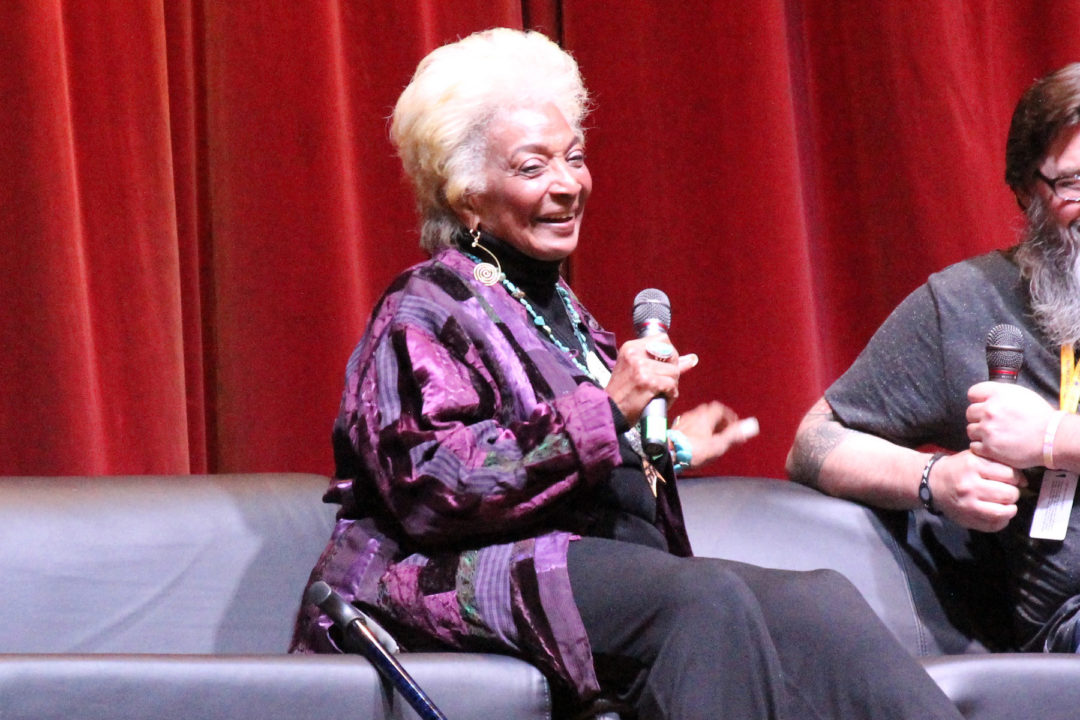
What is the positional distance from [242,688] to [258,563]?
2.06 ft

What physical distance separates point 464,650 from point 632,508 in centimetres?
33

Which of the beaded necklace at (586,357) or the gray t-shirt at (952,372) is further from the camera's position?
the gray t-shirt at (952,372)

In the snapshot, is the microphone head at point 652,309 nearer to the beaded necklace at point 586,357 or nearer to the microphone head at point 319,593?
the beaded necklace at point 586,357

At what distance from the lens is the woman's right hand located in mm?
1666

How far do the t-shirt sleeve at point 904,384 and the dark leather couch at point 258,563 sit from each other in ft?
0.50

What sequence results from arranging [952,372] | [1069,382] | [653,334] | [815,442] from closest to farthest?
[653,334] < [1069,382] < [952,372] < [815,442]

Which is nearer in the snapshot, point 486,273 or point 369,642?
point 369,642

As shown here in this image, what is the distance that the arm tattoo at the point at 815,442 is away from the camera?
7.22ft

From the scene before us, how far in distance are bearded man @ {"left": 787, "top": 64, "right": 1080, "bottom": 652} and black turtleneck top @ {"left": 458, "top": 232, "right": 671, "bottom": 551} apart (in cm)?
41

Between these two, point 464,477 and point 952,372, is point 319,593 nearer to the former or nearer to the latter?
point 464,477

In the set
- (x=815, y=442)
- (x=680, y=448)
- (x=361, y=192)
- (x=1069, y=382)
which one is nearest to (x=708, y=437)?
(x=680, y=448)

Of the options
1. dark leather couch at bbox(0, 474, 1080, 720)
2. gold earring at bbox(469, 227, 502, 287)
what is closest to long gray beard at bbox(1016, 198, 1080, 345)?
dark leather couch at bbox(0, 474, 1080, 720)

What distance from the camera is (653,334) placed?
1.75 metres

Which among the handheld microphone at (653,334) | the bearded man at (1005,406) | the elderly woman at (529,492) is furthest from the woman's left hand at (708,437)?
the handheld microphone at (653,334)
